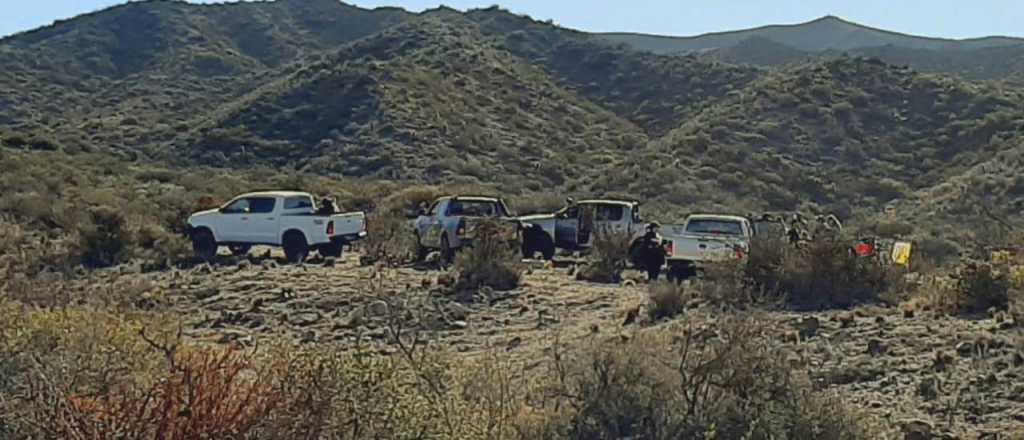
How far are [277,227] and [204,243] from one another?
1.72 meters

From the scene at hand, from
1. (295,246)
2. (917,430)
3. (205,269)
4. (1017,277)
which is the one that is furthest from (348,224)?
(917,430)

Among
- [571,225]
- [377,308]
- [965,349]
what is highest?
[965,349]

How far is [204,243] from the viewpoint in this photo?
91.4 ft

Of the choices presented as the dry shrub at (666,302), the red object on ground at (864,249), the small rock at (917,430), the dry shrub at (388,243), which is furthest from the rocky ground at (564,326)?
the red object on ground at (864,249)

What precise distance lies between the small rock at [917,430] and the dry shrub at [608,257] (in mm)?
13569

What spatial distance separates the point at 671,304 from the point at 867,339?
133 inches

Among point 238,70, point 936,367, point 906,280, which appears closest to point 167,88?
point 238,70

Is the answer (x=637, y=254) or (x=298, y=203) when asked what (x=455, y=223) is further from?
(x=637, y=254)

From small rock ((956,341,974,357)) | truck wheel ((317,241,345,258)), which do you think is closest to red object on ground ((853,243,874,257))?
small rock ((956,341,974,357))

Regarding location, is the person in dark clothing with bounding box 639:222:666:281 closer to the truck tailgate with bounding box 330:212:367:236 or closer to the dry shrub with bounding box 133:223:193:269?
the truck tailgate with bounding box 330:212:367:236

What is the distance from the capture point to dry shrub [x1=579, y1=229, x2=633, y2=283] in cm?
2427

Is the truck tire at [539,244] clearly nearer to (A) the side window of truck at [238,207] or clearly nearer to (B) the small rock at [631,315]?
(A) the side window of truck at [238,207]

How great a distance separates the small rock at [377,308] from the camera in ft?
59.5

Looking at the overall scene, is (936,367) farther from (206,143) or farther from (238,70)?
(238,70)
